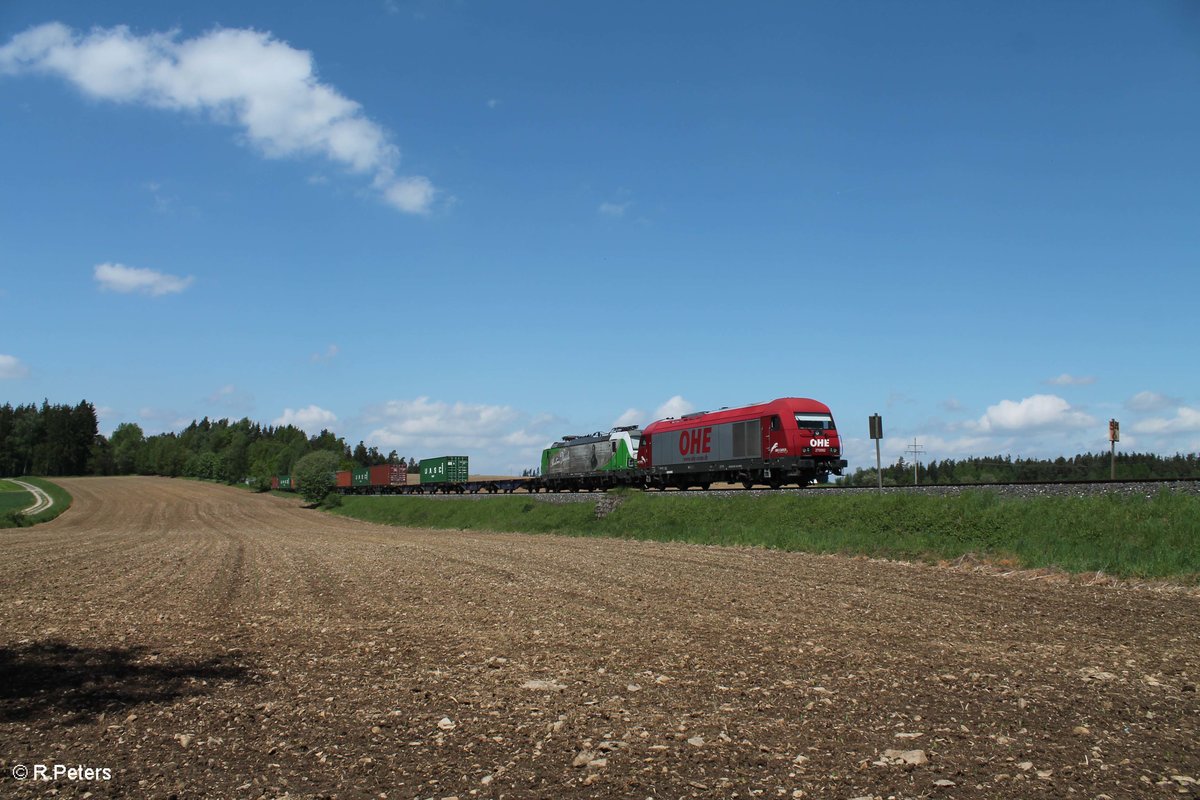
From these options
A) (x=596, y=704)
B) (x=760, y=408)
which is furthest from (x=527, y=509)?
(x=596, y=704)

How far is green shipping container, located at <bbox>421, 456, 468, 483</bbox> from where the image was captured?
78.8 m

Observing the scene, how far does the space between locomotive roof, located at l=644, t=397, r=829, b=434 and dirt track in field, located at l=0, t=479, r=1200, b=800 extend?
20.8m

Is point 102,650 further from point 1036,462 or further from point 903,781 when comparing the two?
point 1036,462

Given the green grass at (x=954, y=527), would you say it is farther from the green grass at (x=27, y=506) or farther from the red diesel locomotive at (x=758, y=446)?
the green grass at (x=27, y=506)

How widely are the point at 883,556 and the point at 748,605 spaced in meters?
9.56

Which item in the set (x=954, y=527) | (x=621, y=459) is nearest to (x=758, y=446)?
(x=621, y=459)

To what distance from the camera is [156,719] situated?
720 centimetres

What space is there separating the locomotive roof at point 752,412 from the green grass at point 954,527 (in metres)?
6.09

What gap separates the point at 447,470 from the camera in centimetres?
8000

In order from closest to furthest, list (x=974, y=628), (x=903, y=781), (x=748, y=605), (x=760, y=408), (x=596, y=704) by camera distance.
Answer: (x=903, y=781) < (x=596, y=704) < (x=974, y=628) < (x=748, y=605) < (x=760, y=408)

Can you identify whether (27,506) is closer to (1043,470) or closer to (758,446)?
(758,446)

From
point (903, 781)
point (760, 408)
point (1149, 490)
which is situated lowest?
point (903, 781)

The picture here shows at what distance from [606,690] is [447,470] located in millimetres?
73530

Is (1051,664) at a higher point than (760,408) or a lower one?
lower
